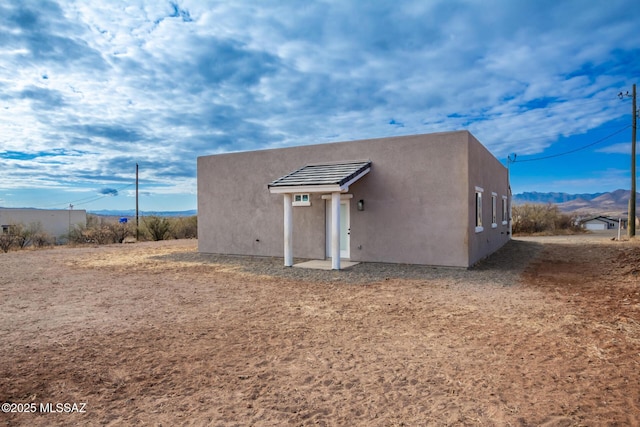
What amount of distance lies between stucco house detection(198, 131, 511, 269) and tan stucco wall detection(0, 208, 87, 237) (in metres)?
30.7

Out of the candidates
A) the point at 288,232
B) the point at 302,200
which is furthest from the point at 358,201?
the point at 288,232

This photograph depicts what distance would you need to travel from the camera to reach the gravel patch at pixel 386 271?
9422 millimetres

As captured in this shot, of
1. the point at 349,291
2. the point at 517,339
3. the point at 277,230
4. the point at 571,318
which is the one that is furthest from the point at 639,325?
the point at 277,230

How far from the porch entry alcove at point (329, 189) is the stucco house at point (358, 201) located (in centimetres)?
3

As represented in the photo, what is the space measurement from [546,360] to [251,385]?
3203 millimetres

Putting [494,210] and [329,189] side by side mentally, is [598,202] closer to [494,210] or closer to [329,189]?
[494,210]

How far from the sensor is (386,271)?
34.3 feet

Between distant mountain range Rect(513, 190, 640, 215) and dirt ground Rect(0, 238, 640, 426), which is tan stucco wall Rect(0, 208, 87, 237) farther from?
distant mountain range Rect(513, 190, 640, 215)

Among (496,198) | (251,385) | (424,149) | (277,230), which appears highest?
(424,149)

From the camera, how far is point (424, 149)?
36.3 ft

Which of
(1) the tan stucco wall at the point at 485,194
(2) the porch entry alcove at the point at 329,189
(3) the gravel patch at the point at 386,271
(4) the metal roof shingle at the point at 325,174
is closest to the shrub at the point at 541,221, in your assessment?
(1) the tan stucco wall at the point at 485,194

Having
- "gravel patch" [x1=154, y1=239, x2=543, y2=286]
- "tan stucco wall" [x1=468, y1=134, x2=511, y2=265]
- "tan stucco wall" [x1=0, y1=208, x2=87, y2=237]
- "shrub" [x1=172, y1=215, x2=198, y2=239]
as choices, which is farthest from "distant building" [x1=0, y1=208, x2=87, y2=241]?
"tan stucco wall" [x1=468, y1=134, x2=511, y2=265]

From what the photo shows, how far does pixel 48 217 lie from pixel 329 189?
4273cm

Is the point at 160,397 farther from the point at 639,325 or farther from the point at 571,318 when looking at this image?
A: the point at 639,325
